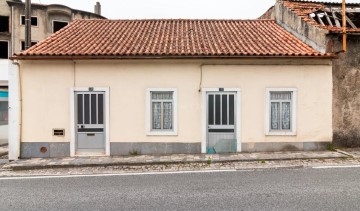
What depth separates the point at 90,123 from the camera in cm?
1135

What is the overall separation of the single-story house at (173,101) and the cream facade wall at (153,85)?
0.11 ft

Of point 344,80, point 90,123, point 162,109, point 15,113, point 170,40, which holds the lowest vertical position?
point 90,123

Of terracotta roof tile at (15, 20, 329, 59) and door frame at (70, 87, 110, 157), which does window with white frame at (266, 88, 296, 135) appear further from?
door frame at (70, 87, 110, 157)

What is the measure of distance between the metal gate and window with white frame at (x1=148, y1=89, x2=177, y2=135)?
1316 millimetres

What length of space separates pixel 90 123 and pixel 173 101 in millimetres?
3049

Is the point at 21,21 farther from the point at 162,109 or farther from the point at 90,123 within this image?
the point at 162,109

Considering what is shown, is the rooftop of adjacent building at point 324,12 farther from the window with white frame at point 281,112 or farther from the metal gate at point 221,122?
the metal gate at point 221,122

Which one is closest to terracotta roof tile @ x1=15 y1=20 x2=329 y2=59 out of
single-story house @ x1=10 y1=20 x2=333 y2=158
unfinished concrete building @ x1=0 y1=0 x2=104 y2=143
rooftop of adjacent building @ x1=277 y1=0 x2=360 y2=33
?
single-story house @ x1=10 y1=20 x2=333 y2=158

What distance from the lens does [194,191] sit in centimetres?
658

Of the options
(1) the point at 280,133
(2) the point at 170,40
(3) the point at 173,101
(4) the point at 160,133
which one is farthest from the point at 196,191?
(2) the point at 170,40

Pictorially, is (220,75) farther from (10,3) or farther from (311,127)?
(10,3)

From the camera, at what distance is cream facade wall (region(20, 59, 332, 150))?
36.7ft

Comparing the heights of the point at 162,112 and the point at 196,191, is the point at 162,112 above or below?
above

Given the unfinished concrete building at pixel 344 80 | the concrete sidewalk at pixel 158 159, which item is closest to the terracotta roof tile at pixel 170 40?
the unfinished concrete building at pixel 344 80
